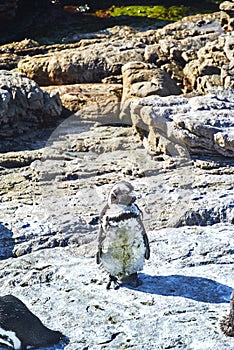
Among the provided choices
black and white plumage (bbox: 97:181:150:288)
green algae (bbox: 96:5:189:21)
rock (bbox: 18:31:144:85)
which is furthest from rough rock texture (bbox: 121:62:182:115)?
green algae (bbox: 96:5:189:21)

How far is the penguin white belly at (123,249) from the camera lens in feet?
31.0

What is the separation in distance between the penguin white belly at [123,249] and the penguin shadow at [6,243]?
1945mm

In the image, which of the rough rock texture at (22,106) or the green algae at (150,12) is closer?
the rough rock texture at (22,106)

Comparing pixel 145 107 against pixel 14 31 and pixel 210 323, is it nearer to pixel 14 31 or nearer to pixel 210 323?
pixel 210 323

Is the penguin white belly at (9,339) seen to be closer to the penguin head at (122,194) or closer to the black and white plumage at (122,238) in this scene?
the black and white plumage at (122,238)

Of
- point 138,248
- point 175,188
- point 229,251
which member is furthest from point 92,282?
point 175,188

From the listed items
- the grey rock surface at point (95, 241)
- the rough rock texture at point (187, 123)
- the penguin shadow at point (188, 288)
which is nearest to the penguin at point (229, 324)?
the grey rock surface at point (95, 241)

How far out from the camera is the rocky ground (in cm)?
886

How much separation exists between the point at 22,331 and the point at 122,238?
1.89m

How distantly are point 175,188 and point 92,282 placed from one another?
10.5ft

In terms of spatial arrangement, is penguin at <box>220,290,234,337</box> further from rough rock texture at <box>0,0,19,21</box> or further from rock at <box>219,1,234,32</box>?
rough rock texture at <box>0,0,19,21</box>

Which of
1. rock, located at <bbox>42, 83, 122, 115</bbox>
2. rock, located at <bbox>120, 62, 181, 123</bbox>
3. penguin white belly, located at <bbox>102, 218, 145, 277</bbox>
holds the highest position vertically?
rock, located at <bbox>120, 62, 181, 123</bbox>

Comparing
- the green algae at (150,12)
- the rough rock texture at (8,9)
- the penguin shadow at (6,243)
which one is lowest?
the penguin shadow at (6,243)

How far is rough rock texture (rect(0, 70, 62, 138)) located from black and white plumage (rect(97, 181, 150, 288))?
20.9 ft
